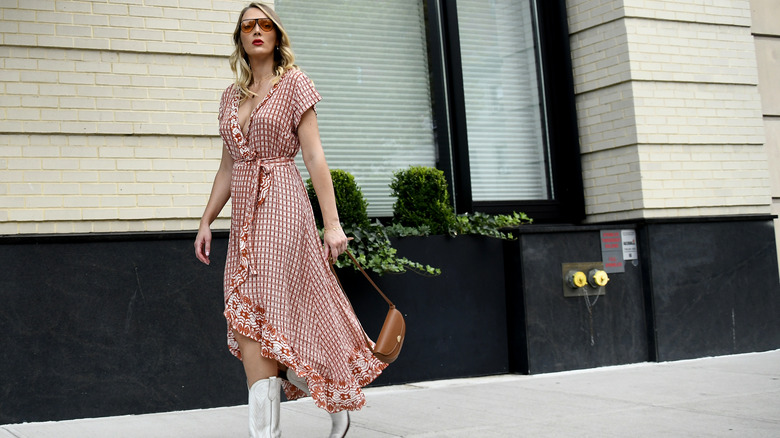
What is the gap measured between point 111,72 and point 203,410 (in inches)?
84.1

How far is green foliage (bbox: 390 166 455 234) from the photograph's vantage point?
6.47 meters

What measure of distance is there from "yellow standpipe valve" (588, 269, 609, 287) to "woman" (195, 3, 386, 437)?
3.16 meters

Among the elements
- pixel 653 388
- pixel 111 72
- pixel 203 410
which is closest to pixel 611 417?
pixel 653 388

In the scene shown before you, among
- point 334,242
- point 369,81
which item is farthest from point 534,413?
point 369,81

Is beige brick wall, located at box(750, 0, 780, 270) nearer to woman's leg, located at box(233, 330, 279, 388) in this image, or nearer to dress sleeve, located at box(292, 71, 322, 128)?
dress sleeve, located at box(292, 71, 322, 128)

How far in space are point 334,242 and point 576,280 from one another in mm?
3377

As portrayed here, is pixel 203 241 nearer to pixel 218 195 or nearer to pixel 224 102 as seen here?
pixel 218 195

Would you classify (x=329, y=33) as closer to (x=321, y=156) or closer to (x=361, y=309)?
(x=361, y=309)

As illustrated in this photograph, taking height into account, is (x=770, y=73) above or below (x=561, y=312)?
above

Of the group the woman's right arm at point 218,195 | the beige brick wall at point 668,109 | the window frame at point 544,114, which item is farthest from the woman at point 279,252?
the beige brick wall at point 668,109

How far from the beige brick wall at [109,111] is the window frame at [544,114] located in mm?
2006

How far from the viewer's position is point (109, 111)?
533cm

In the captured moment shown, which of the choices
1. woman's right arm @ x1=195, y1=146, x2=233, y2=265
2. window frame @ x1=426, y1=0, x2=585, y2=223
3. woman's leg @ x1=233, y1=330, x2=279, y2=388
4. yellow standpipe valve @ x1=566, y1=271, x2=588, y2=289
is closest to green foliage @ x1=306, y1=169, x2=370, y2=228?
window frame @ x1=426, y1=0, x2=585, y2=223

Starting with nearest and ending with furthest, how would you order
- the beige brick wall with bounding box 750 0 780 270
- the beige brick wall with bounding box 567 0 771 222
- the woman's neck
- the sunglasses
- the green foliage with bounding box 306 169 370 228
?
1. the sunglasses
2. the woman's neck
3. the green foliage with bounding box 306 169 370 228
4. the beige brick wall with bounding box 567 0 771 222
5. the beige brick wall with bounding box 750 0 780 270
